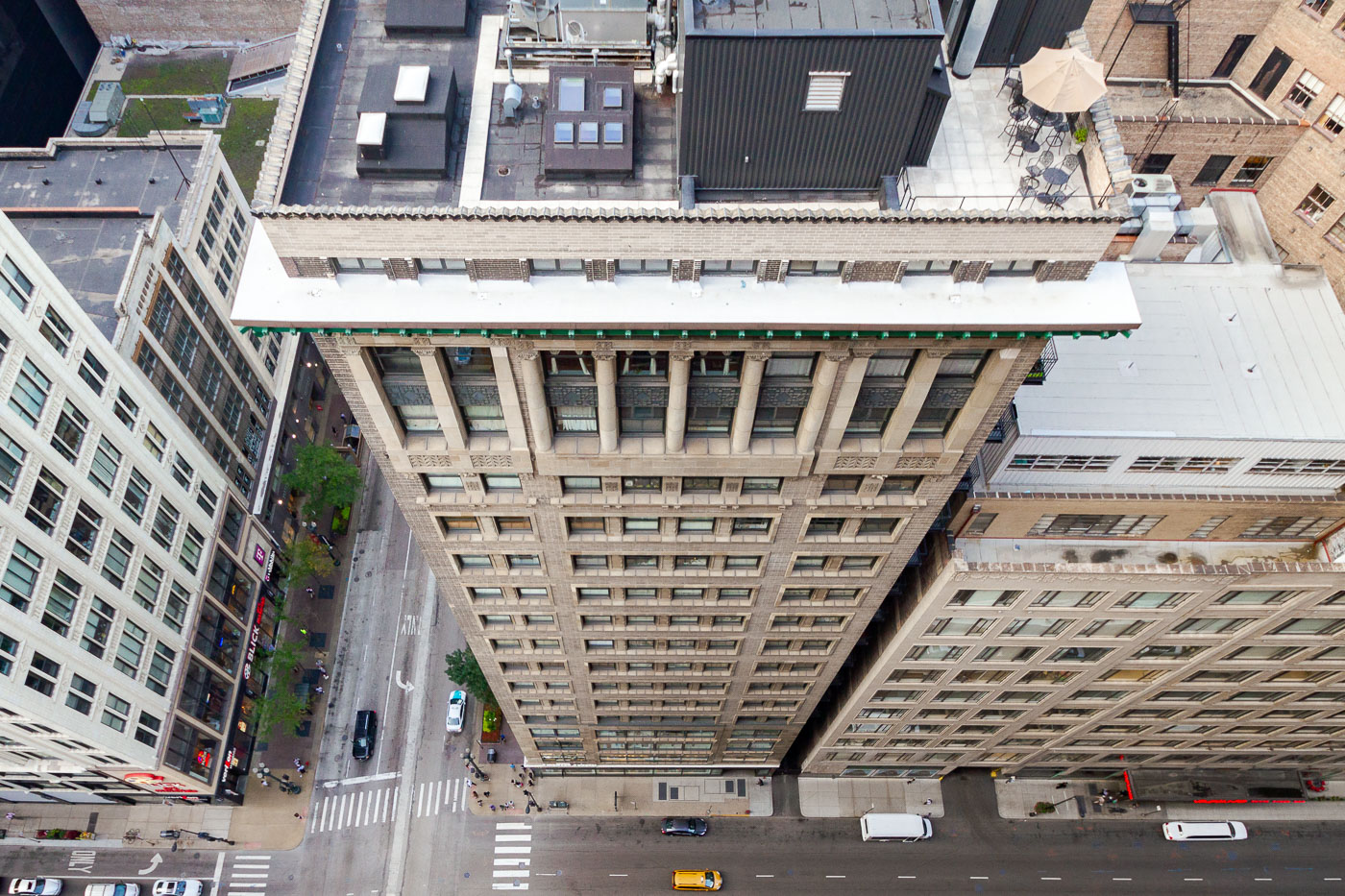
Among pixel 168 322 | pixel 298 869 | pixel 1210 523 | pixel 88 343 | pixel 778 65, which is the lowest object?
pixel 298 869

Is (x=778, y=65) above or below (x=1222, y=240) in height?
below

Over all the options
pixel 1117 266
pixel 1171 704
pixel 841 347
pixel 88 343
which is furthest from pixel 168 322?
pixel 1171 704

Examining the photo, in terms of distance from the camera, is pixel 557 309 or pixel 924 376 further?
pixel 924 376

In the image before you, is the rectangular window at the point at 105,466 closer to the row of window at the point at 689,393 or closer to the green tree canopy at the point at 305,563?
the green tree canopy at the point at 305,563

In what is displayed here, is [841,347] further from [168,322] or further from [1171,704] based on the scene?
[168,322]

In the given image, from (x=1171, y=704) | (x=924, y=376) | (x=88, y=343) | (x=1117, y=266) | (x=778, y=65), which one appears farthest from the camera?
(x=88, y=343)

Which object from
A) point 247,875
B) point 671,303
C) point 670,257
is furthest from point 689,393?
point 247,875

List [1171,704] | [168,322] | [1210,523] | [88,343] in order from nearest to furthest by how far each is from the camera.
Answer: [1210,523] < [1171,704] < [88,343] < [168,322]

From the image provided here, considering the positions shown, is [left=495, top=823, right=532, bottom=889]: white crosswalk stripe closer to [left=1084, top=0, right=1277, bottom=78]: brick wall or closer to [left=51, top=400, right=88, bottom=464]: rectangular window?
[left=51, top=400, right=88, bottom=464]: rectangular window
